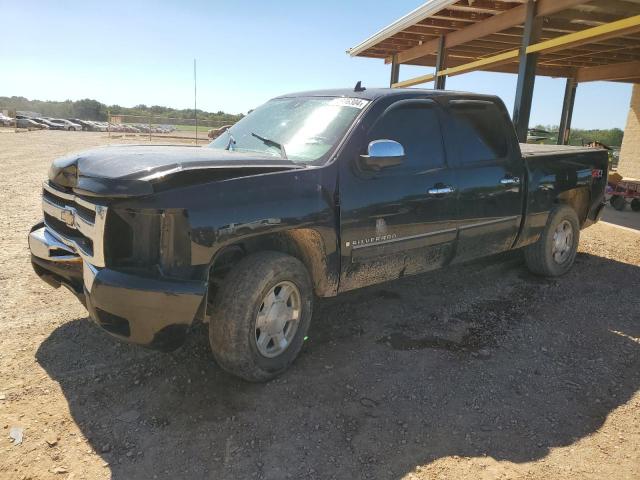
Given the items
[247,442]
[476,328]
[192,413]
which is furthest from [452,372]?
[192,413]

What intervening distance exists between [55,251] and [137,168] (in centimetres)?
92

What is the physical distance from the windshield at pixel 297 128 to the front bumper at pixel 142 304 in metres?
1.32

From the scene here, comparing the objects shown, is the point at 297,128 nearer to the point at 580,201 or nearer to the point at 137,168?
the point at 137,168

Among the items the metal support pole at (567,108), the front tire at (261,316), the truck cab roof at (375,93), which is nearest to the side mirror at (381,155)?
the truck cab roof at (375,93)

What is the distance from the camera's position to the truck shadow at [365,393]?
259 cm

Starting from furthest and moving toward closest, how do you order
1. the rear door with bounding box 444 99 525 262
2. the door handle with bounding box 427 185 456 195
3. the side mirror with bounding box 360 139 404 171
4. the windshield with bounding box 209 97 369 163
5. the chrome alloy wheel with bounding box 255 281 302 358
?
the rear door with bounding box 444 99 525 262
the door handle with bounding box 427 185 456 195
the windshield with bounding box 209 97 369 163
the side mirror with bounding box 360 139 404 171
the chrome alloy wheel with bounding box 255 281 302 358

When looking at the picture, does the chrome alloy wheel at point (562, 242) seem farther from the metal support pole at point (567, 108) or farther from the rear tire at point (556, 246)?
the metal support pole at point (567, 108)

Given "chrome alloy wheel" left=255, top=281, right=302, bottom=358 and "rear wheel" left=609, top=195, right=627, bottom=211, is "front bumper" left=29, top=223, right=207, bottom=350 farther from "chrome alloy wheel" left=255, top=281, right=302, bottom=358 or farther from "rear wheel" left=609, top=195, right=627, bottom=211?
"rear wheel" left=609, top=195, right=627, bottom=211

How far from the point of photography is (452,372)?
347 cm

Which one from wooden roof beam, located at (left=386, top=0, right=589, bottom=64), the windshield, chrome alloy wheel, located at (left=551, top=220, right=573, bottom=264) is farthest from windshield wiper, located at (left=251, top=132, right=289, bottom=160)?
wooden roof beam, located at (left=386, top=0, right=589, bottom=64)

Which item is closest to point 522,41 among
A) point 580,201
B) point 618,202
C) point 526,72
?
point 526,72

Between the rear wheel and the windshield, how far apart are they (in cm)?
1010

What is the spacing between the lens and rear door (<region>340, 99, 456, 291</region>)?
348cm

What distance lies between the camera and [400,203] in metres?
3.74
